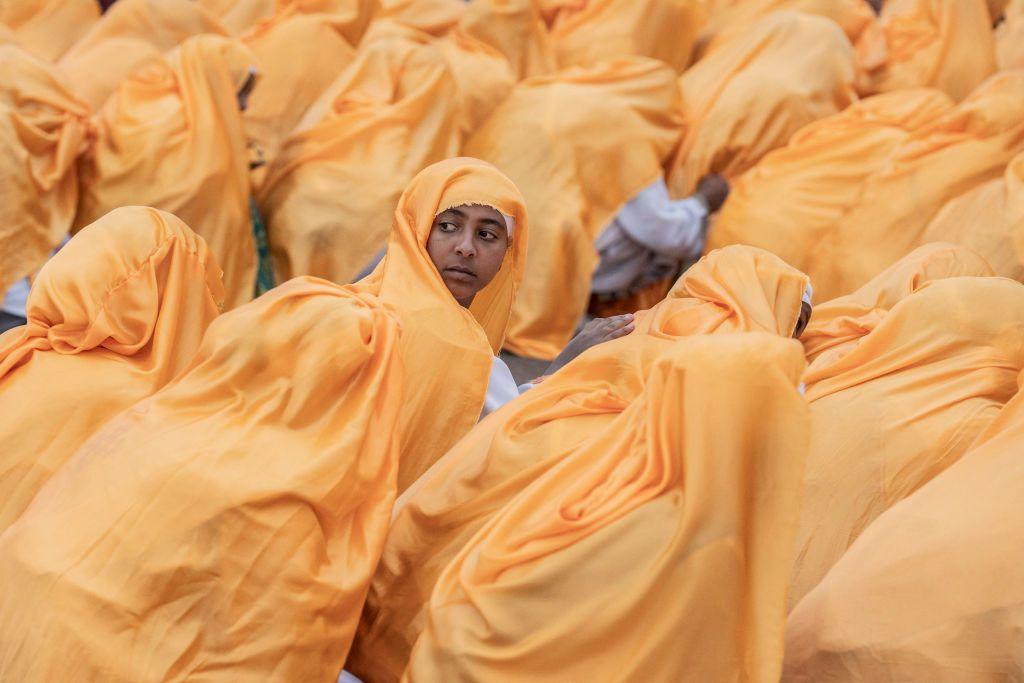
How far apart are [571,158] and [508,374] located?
1973 mm

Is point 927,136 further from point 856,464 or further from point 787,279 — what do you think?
point 856,464

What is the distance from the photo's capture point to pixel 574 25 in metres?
6.02

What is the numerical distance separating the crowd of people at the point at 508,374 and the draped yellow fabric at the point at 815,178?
14 millimetres

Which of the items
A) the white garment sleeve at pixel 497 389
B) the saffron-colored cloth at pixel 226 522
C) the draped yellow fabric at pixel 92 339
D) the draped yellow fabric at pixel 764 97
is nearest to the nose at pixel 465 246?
the white garment sleeve at pixel 497 389

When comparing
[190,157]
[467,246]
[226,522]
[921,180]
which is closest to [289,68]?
[190,157]

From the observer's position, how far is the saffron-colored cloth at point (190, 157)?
4.88m

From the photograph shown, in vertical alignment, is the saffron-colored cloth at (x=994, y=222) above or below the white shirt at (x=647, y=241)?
above

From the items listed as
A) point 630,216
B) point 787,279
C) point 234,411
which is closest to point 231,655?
point 234,411

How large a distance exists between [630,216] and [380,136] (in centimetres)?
88

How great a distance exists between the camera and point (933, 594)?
214 cm

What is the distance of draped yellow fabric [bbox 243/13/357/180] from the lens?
552 centimetres

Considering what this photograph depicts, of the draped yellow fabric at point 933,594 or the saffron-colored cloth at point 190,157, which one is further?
the saffron-colored cloth at point 190,157

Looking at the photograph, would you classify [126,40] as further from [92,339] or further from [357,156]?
[92,339]

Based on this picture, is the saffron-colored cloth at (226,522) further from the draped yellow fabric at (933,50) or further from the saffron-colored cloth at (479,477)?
the draped yellow fabric at (933,50)
